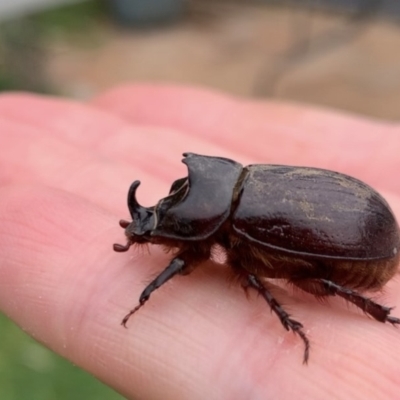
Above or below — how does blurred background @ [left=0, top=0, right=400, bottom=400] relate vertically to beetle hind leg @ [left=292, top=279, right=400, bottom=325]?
below

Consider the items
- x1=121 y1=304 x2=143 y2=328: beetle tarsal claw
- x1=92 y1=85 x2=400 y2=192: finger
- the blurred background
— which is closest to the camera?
x1=121 y1=304 x2=143 y2=328: beetle tarsal claw

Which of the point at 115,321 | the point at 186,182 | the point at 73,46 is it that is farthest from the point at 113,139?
the point at 73,46

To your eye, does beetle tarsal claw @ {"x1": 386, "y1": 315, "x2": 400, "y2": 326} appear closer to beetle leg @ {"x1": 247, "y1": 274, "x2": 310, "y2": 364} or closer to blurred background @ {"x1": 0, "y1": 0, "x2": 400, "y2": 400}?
beetle leg @ {"x1": 247, "y1": 274, "x2": 310, "y2": 364}

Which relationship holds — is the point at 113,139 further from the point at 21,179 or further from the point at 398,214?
the point at 398,214

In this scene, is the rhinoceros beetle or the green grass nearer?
the rhinoceros beetle

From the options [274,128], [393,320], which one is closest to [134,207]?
[393,320]

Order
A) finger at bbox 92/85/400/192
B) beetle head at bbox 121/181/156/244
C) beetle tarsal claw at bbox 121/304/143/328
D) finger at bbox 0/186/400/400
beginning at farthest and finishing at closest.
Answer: finger at bbox 92/85/400/192 → beetle head at bbox 121/181/156/244 → beetle tarsal claw at bbox 121/304/143/328 → finger at bbox 0/186/400/400

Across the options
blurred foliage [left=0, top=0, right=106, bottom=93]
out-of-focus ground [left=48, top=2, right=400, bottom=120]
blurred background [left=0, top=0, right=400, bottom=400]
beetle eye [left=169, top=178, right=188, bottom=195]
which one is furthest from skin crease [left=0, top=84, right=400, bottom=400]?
out-of-focus ground [left=48, top=2, right=400, bottom=120]
